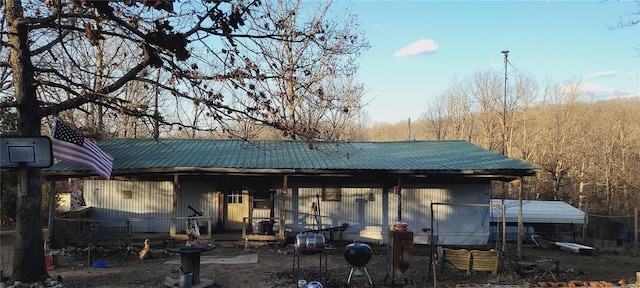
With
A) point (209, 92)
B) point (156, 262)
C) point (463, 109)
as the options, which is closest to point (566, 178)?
point (463, 109)

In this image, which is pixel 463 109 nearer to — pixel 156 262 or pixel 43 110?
pixel 156 262

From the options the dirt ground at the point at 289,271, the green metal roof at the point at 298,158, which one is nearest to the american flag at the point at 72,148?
the dirt ground at the point at 289,271

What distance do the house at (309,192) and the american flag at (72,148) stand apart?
4.99m

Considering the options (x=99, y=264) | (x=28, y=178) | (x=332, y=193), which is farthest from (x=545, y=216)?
(x=28, y=178)

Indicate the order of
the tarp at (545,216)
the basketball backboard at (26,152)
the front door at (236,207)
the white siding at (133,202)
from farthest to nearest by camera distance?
the tarp at (545,216)
the front door at (236,207)
the white siding at (133,202)
the basketball backboard at (26,152)

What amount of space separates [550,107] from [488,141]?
599 cm

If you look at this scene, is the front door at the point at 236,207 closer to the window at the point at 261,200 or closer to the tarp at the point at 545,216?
the window at the point at 261,200

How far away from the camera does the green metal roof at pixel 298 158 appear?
13.9 metres

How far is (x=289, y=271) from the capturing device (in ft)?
34.6

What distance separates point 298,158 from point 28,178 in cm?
843

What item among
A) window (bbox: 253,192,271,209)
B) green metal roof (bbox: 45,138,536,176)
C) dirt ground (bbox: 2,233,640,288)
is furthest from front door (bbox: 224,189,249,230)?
dirt ground (bbox: 2,233,640,288)

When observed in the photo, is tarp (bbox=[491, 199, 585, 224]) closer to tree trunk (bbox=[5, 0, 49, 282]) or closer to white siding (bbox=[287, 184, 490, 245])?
white siding (bbox=[287, 184, 490, 245])

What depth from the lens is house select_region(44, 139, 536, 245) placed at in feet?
47.3

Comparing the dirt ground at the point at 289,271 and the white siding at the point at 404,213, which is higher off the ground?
the white siding at the point at 404,213
